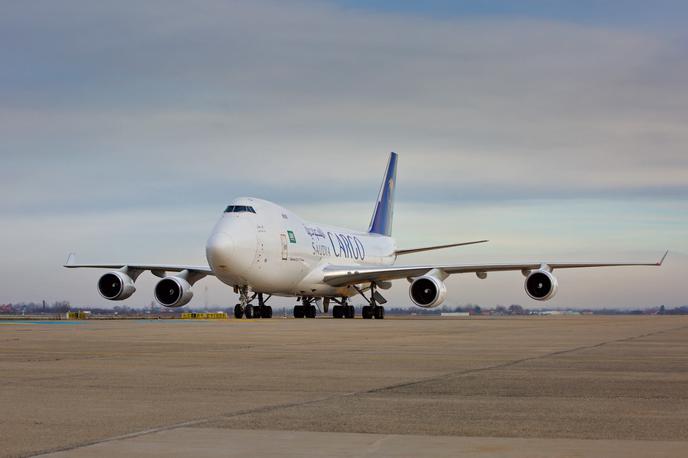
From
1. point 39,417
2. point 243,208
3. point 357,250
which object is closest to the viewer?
point 39,417

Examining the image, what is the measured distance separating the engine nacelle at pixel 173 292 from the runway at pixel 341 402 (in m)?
27.3

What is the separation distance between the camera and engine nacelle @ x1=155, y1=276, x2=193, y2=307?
43.2m

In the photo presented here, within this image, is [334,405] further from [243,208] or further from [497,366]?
[243,208]

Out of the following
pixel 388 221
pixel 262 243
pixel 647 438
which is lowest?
pixel 647 438

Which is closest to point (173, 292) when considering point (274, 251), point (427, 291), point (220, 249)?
point (274, 251)

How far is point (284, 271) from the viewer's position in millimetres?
42844

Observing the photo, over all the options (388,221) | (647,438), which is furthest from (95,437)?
(388,221)

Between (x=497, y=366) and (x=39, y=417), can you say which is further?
(x=497, y=366)

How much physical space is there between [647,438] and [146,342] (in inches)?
517

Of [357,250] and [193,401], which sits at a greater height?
[357,250]

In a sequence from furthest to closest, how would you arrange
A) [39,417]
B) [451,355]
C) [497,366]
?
[451,355], [497,366], [39,417]

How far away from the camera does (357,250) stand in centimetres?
5403

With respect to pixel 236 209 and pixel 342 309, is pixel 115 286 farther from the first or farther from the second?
pixel 342 309

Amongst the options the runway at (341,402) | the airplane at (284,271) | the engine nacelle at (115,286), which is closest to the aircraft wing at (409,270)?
the airplane at (284,271)
